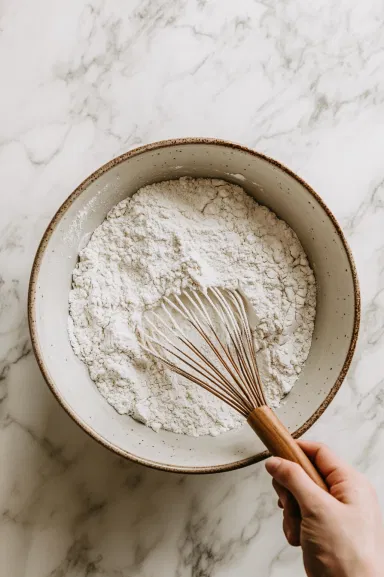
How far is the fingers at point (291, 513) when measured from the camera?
75 cm

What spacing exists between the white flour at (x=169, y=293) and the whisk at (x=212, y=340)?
2 centimetres

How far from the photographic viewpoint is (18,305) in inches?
35.9

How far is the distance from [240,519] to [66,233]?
1.86ft

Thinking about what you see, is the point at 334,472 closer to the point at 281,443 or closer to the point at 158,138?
the point at 281,443

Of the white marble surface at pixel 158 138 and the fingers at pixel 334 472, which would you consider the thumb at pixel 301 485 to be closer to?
the fingers at pixel 334 472

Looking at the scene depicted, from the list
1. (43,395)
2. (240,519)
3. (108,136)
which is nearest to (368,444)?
(240,519)

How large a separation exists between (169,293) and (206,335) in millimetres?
87

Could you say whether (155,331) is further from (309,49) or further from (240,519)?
(309,49)

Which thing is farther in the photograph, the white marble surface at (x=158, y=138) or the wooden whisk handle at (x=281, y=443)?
the white marble surface at (x=158, y=138)

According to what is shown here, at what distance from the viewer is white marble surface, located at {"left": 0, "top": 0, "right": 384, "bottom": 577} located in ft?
2.99

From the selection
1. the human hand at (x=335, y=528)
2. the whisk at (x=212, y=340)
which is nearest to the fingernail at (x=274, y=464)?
the human hand at (x=335, y=528)

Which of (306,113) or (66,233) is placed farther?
(306,113)

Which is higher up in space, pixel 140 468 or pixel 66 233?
pixel 66 233

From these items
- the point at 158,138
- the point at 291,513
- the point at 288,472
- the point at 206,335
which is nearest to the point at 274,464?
the point at 288,472
